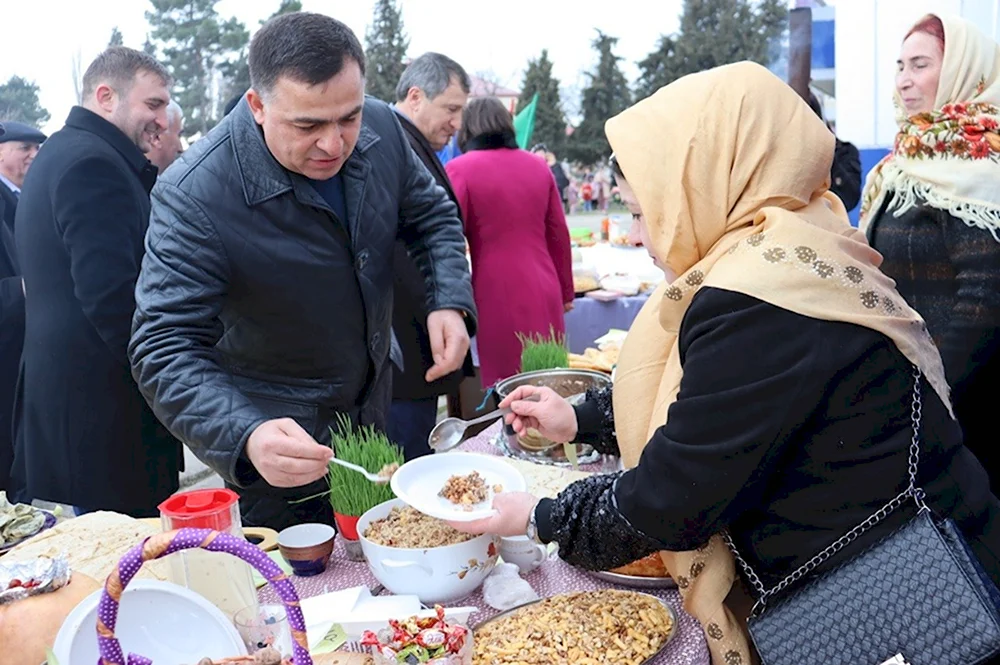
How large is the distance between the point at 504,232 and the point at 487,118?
2.02ft

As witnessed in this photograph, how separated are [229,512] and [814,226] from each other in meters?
1.10

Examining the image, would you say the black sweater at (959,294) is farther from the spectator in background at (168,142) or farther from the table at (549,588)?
the spectator in background at (168,142)

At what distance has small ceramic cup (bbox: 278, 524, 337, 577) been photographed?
166 cm

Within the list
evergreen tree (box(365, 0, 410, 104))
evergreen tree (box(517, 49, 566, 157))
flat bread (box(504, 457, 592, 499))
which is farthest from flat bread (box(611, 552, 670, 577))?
evergreen tree (box(517, 49, 566, 157))

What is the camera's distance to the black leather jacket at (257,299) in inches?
73.1

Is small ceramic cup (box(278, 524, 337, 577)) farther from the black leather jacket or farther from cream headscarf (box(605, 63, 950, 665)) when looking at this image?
cream headscarf (box(605, 63, 950, 665))

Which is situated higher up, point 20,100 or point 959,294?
point 20,100

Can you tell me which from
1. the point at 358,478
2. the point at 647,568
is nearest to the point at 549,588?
the point at 647,568

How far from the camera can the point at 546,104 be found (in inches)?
1164

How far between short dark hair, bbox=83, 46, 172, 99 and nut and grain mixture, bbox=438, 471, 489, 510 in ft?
7.75

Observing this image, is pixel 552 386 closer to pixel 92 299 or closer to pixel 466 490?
pixel 466 490

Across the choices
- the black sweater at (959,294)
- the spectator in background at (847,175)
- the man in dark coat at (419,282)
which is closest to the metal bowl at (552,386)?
the man in dark coat at (419,282)

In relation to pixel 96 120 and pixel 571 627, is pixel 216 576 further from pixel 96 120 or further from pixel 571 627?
pixel 96 120

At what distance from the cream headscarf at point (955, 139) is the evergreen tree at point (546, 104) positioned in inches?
1066
